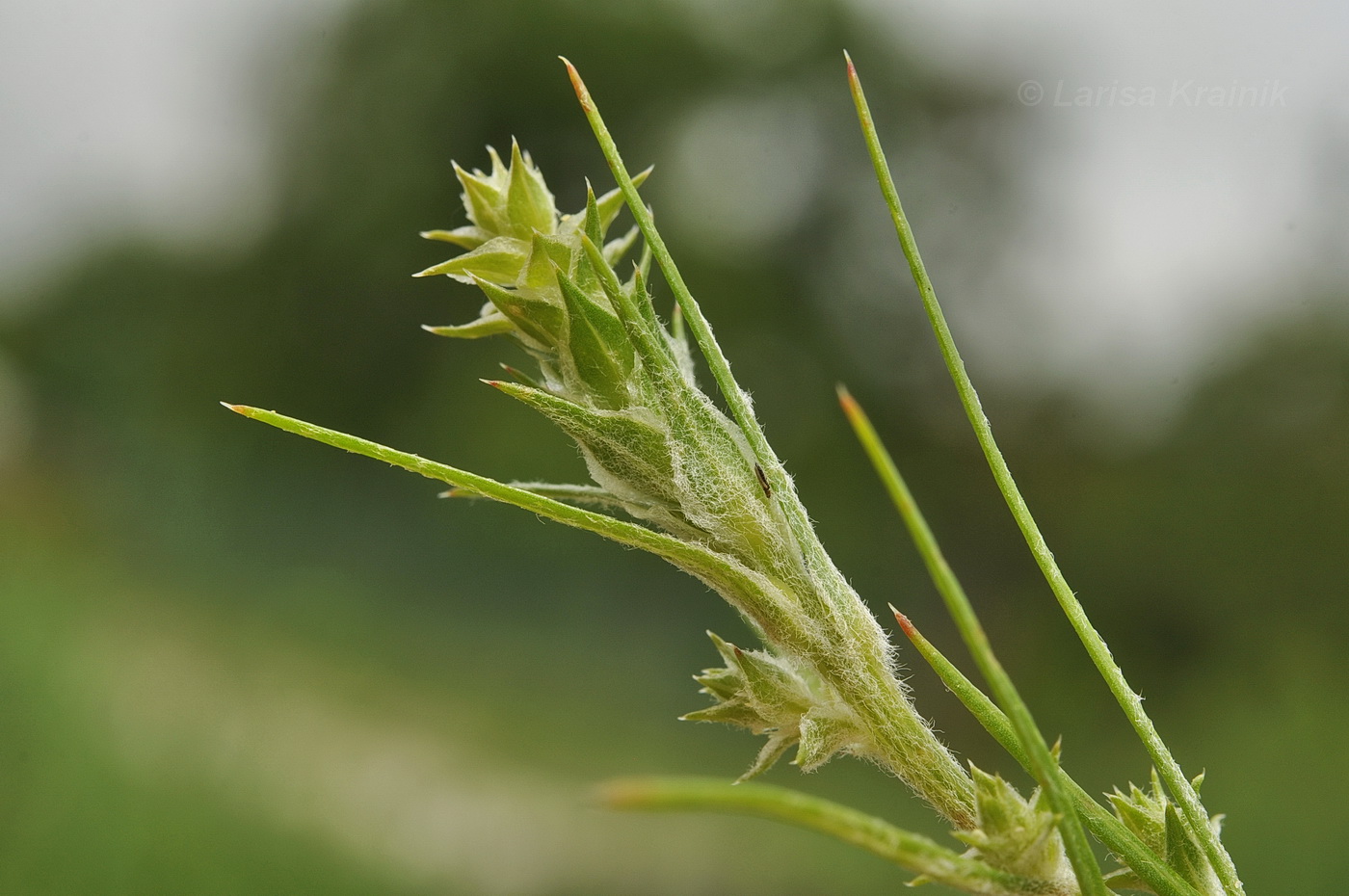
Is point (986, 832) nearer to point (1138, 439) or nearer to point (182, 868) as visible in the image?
point (182, 868)

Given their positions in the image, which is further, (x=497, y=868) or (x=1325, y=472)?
(x=1325, y=472)

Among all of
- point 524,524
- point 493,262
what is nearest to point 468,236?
point 493,262

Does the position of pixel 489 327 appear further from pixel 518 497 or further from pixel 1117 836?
pixel 1117 836

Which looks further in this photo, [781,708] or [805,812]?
[781,708]

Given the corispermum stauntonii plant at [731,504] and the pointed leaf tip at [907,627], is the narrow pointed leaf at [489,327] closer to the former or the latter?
the corispermum stauntonii plant at [731,504]

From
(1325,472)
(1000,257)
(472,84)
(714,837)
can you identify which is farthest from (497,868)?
(472,84)

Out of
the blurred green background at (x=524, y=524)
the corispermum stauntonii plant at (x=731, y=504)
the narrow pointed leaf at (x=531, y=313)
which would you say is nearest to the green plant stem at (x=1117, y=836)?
the corispermum stauntonii plant at (x=731, y=504)

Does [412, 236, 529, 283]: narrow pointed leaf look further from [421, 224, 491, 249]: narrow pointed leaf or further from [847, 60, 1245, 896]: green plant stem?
[847, 60, 1245, 896]: green plant stem
